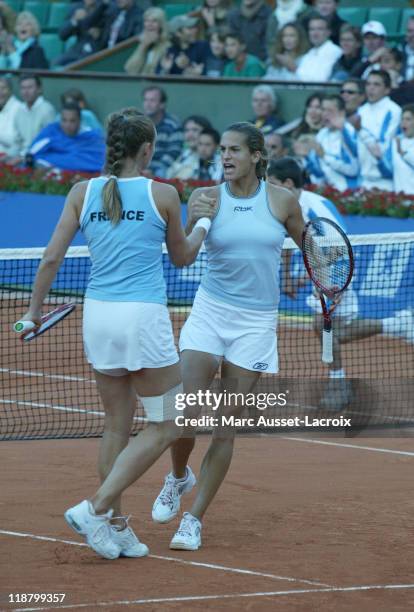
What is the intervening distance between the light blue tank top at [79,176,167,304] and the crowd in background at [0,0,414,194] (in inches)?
322

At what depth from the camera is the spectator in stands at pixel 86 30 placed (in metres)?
18.9

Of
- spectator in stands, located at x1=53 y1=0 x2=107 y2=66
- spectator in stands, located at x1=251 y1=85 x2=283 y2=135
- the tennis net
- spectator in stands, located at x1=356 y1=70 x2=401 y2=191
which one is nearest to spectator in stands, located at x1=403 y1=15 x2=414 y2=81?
spectator in stands, located at x1=356 y1=70 x2=401 y2=191

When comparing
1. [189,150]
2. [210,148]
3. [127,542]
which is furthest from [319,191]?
[127,542]

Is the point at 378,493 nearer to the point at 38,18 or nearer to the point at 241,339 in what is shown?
the point at 241,339

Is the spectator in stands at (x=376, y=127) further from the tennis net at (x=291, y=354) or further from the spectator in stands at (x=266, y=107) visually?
the tennis net at (x=291, y=354)

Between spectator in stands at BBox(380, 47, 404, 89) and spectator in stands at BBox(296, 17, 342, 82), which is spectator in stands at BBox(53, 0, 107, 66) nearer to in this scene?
spectator in stands at BBox(296, 17, 342, 82)

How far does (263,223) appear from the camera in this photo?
6.19 metres

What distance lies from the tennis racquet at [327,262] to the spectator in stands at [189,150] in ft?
25.3

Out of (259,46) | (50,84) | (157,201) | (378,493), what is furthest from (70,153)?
(157,201)

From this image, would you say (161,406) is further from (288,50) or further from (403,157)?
(288,50)

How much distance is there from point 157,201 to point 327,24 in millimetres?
10519

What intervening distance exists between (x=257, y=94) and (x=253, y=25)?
2338 millimetres

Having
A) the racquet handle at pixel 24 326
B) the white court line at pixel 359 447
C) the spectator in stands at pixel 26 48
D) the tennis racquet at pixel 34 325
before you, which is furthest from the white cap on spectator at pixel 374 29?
the racquet handle at pixel 24 326

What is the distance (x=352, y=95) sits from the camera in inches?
560
